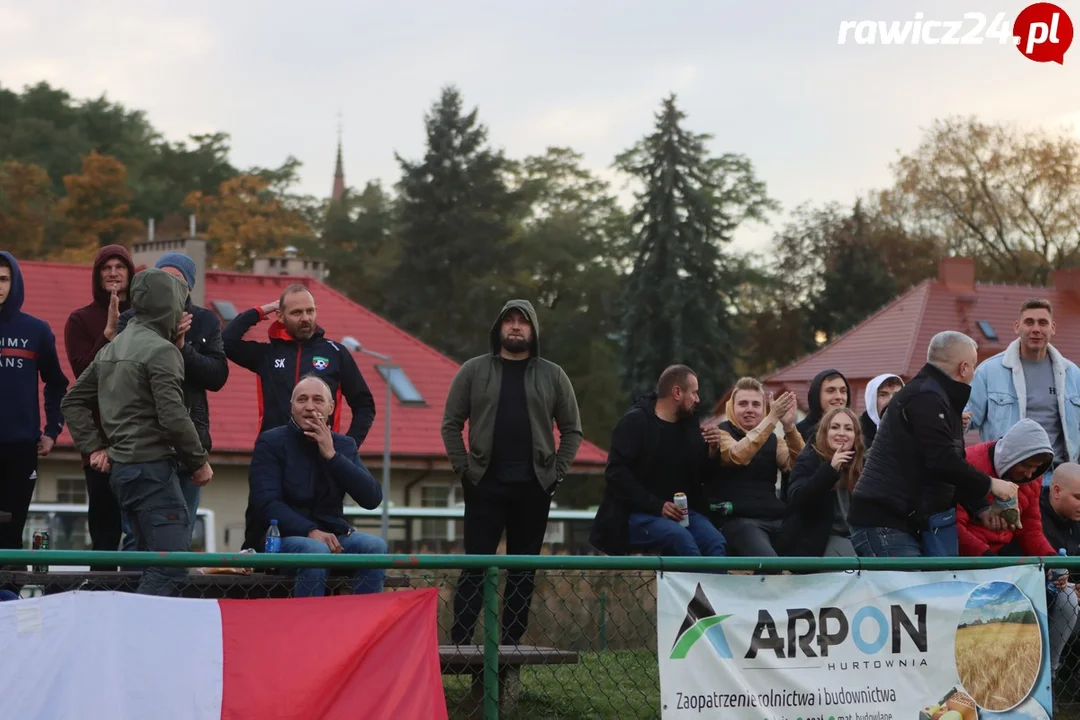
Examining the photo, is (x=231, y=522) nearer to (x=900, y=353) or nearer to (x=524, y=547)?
(x=900, y=353)

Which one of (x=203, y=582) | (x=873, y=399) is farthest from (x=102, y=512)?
(x=873, y=399)

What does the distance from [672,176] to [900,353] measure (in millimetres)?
9000

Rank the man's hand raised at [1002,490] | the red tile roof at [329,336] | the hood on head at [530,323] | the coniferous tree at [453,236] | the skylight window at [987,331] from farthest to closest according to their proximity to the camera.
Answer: the coniferous tree at [453,236] → the skylight window at [987,331] → the red tile roof at [329,336] → the hood on head at [530,323] → the man's hand raised at [1002,490]

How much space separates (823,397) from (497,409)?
217cm

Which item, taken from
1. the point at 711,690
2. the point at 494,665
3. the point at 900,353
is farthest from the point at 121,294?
the point at 900,353

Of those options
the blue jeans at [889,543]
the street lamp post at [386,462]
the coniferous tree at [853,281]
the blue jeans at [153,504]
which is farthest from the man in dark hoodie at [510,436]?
the coniferous tree at [853,281]

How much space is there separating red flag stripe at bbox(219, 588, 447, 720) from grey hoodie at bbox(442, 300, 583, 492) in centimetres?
254

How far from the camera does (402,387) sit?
39.0 m

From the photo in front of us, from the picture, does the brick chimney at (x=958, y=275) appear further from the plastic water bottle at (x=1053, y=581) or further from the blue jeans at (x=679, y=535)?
the plastic water bottle at (x=1053, y=581)

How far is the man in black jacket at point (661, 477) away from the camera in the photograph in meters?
8.55

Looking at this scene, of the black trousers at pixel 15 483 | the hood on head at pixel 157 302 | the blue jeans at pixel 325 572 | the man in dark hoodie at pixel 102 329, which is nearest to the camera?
the blue jeans at pixel 325 572

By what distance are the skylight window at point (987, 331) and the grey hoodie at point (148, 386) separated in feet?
144

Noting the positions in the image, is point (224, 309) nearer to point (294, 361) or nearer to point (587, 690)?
point (294, 361)

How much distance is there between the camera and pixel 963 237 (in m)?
51.9
